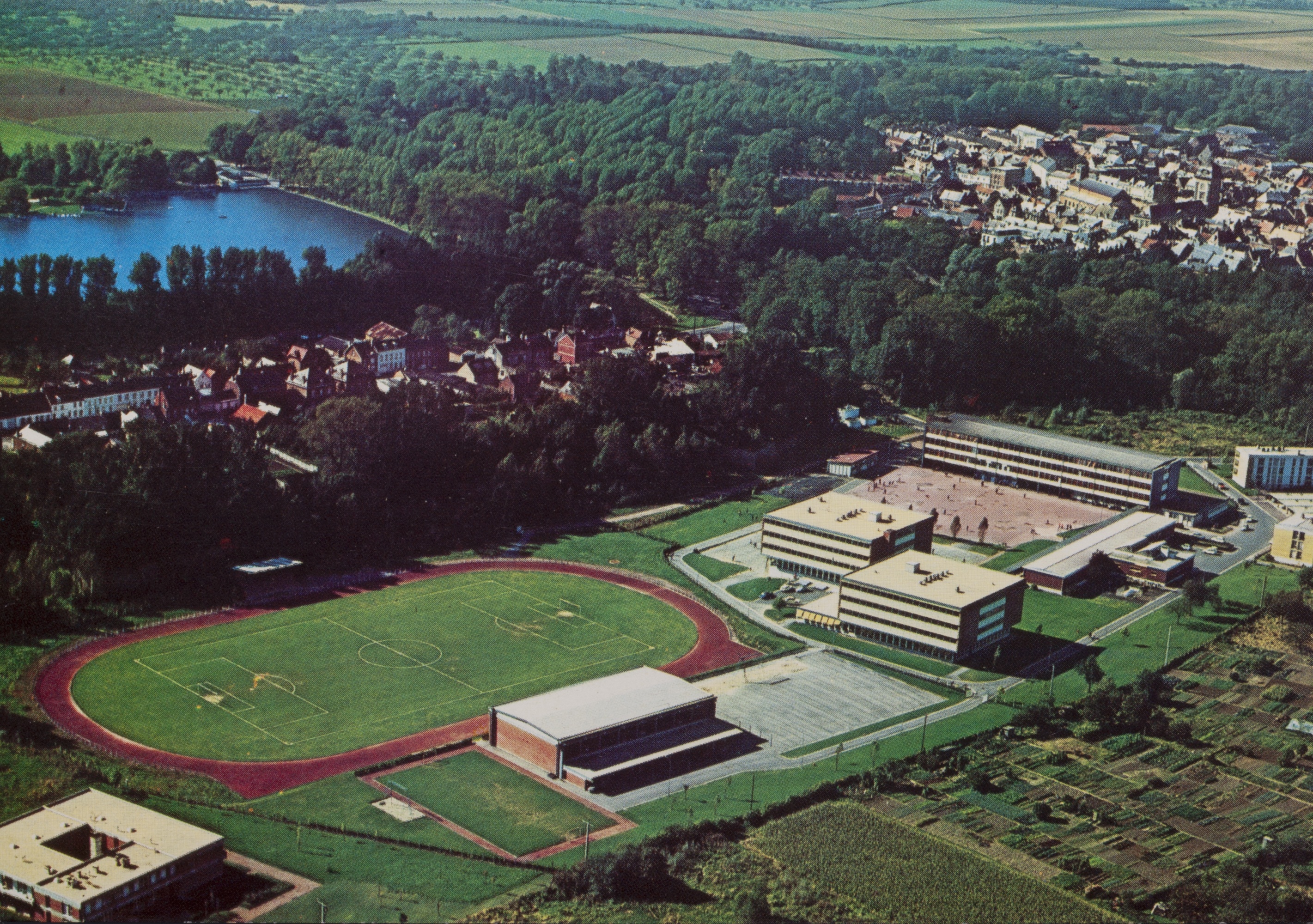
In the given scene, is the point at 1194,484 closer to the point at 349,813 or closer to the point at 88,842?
the point at 349,813

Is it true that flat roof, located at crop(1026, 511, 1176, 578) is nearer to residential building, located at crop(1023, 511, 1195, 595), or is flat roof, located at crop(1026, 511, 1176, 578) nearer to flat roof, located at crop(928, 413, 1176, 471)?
residential building, located at crop(1023, 511, 1195, 595)

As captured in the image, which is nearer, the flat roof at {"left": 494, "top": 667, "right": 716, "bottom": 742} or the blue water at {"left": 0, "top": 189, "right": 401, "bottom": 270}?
the flat roof at {"left": 494, "top": 667, "right": 716, "bottom": 742}

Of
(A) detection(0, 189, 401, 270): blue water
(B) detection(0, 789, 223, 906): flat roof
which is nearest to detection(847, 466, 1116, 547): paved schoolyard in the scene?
(B) detection(0, 789, 223, 906): flat roof

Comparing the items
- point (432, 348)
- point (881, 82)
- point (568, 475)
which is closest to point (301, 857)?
point (568, 475)

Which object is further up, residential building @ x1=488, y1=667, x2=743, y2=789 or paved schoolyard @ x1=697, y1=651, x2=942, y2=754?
residential building @ x1=488, y1=667, x2=743, y2=789

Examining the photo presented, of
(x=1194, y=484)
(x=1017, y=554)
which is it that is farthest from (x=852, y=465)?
(x=1194, y=484)

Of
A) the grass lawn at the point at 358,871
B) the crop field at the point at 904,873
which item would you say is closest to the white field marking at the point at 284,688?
the grass lawn at the point at 358,871

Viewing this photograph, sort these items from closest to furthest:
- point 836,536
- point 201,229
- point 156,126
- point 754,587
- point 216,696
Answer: point 216,696, point 754,587, point 836,536, point 201,229, point 156,126
